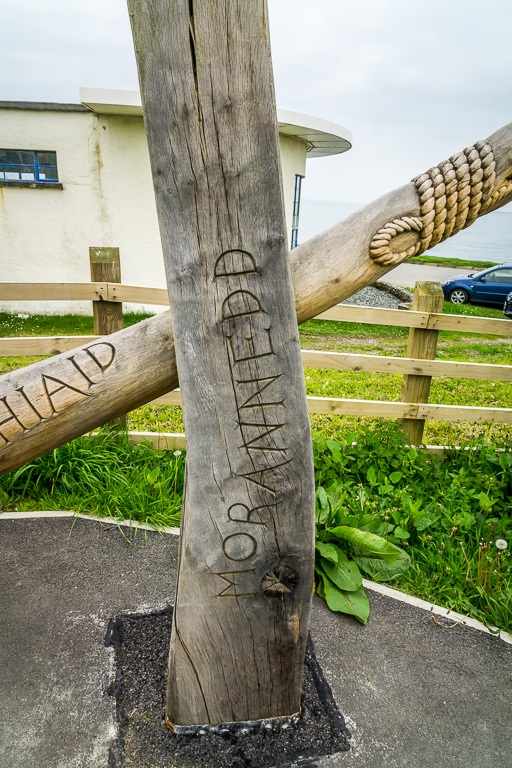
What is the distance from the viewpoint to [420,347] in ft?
13.3

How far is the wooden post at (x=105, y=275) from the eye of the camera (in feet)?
11.9

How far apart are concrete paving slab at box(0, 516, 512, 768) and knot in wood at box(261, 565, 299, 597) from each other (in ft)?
2.35

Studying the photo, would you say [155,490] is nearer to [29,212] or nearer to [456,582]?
[456,582]

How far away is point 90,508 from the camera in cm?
334

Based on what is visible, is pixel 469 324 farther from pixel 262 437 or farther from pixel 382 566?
pixel 262 437

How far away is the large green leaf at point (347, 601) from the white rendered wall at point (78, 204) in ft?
28.3

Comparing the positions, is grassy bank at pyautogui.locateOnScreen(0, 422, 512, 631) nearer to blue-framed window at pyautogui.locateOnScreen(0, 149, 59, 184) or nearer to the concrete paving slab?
the concrete paving slab

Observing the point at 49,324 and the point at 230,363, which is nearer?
the point at 230,363

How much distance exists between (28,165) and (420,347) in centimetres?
887

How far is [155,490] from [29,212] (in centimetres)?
840

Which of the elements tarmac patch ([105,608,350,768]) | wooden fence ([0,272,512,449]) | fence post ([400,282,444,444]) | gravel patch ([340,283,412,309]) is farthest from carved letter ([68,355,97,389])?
gravel patch ([340,283,412,309])

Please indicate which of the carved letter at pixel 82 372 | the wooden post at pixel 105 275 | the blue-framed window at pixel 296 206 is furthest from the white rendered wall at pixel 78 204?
the carved letter at pixel 82 372

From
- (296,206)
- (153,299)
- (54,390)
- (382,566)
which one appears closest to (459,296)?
(296,206)

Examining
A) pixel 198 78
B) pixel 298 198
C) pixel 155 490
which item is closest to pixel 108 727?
pixel 155 490
